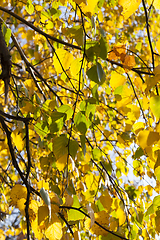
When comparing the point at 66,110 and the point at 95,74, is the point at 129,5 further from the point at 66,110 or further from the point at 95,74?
the point at 66,110

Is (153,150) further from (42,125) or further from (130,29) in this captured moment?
(130,29)

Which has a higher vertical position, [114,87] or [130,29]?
[130,29]

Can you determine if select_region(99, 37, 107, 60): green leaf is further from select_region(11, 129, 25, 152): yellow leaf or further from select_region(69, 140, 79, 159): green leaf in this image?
select_region(11, 129, 25, 152): yellow leaf

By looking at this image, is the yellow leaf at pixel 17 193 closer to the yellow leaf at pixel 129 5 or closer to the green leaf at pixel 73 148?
the green leaf at pixel 73 148

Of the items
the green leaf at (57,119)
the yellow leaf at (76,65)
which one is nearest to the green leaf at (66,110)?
the green leaf at (57,119)

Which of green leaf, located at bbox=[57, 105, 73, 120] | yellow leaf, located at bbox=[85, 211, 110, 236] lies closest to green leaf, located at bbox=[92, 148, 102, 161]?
yellow leaf, located at bbox=[85, 211, 110, 236]

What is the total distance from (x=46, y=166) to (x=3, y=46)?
0.52 metres

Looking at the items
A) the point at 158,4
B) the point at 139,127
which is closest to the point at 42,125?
the point at 139,127

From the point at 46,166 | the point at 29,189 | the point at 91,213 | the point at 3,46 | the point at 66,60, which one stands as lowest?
the point at 91,213

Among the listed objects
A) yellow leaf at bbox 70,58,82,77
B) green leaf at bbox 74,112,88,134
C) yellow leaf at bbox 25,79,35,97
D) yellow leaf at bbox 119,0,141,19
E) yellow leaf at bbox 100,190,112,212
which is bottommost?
yellow leaf at bbox 100,190,112,212

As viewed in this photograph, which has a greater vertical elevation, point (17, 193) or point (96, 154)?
point (96, 154)

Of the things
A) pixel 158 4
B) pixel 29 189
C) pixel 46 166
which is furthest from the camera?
pixel 46 166

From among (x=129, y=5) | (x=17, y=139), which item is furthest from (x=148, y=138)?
(x=17, y=139)

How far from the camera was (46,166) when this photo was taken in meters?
1.00
